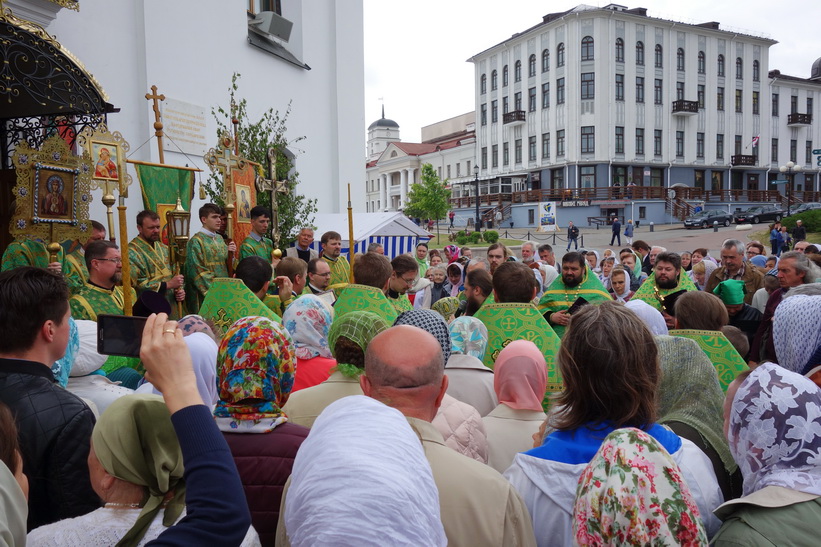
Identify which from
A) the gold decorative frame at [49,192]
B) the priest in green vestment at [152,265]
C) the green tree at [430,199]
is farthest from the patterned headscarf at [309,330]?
the green tree at [430,199]

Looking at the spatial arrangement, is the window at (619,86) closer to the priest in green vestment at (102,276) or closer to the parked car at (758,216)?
the parked car at (758,216)

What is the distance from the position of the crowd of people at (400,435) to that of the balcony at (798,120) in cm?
6192

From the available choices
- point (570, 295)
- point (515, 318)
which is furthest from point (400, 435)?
point (570, 295)

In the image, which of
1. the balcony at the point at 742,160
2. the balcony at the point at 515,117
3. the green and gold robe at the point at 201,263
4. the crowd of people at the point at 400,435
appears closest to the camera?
the crowd of people at the point at 400,435

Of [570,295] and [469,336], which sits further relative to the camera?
[570,295]

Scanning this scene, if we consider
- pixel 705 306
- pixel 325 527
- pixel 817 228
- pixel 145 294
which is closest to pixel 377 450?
pixel 325 527

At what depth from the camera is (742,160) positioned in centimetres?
5203

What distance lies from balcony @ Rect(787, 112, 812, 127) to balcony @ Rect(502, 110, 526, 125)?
24.4 metres

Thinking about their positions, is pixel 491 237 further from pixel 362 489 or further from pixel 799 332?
pixel 362 489

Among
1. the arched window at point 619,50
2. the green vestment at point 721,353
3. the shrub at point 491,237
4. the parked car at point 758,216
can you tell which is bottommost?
the green vestment at point 721,353

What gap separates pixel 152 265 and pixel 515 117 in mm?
47955

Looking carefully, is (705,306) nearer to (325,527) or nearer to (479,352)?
(479,352)

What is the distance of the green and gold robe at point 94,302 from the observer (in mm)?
4688

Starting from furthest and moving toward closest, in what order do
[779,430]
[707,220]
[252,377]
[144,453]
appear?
[707,220], [252,377], [779,430], [144,453]
